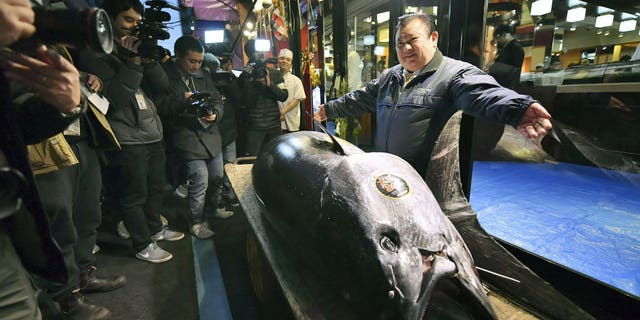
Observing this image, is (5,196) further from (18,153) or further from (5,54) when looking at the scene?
(5,54)

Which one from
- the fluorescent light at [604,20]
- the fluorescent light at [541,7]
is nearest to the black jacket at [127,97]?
the fluorescent light at [541,7]

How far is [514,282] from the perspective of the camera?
4.46 feet

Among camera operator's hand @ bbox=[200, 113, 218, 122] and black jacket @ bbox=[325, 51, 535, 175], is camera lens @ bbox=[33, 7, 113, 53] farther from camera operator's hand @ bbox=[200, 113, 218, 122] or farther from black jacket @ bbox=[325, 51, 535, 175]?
camera operator's hand @ bbox=[200, 113, 218, 122]

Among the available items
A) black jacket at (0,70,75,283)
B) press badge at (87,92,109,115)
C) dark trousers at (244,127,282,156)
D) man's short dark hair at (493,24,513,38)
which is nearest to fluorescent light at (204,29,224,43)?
dark trousers at (244,127,282,156)

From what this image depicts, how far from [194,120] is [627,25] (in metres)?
5.55

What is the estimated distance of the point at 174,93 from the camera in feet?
9.95

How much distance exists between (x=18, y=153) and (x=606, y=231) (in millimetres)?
4526

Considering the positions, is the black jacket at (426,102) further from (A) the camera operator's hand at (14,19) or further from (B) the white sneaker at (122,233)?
(B) the white sneaker at (122,233)

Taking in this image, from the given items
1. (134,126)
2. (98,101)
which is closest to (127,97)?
(134,126)

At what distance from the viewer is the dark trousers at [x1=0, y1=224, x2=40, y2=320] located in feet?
2.91

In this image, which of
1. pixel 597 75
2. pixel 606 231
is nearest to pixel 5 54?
pixel 606 231

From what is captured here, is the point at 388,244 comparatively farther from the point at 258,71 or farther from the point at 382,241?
the point at 258,71

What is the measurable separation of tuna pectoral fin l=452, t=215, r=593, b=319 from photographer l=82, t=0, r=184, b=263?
8.43 ft

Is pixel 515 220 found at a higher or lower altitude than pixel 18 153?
lower
